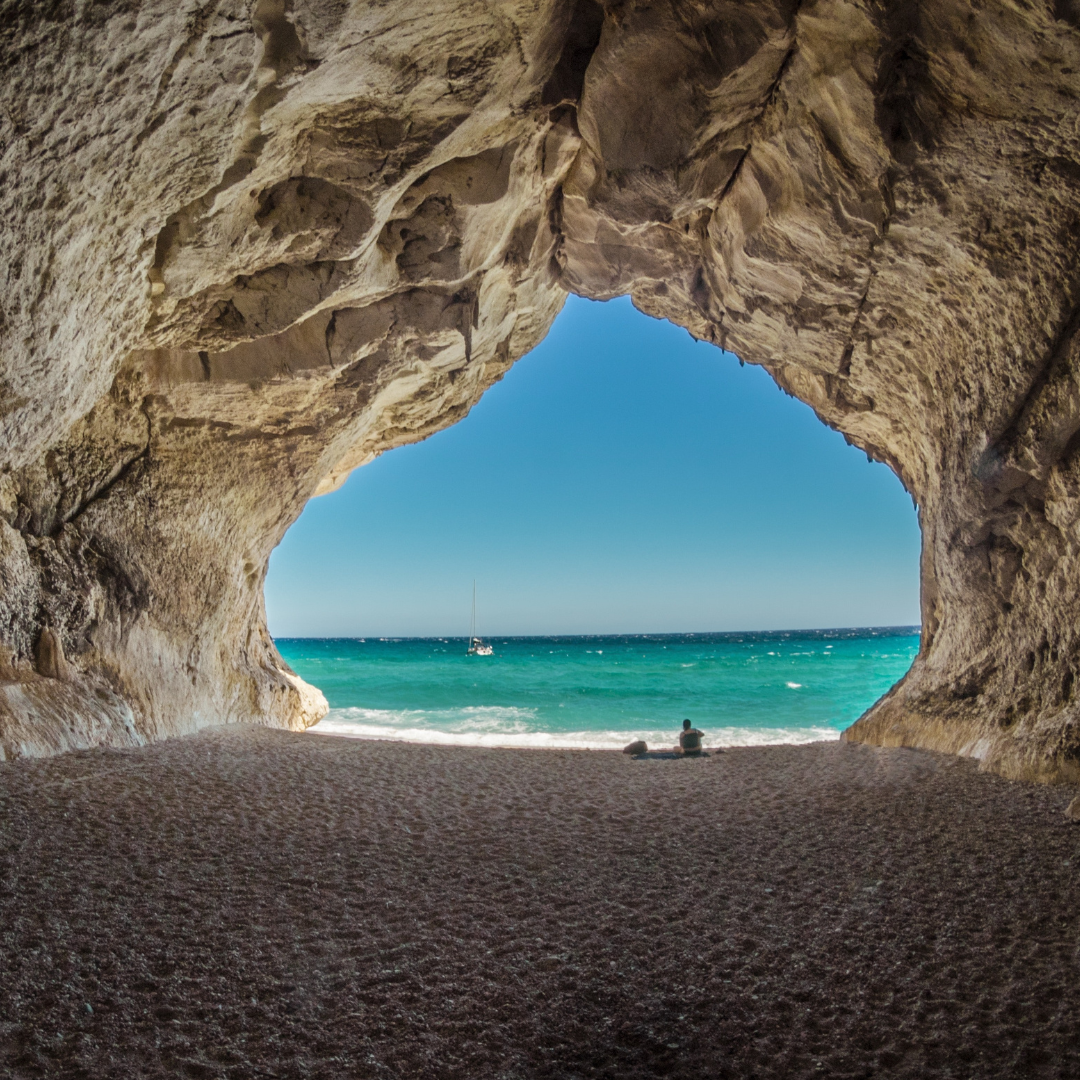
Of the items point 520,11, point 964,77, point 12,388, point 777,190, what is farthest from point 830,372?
point 12,388

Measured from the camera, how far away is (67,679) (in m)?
8.05

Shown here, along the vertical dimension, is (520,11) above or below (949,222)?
above

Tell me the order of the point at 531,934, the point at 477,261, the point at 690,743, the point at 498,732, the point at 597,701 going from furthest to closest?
1. the point at 597,701
2. the point at 498,732
3. the point at 690,743
4. the point at 477,261
5. the point at 531,934

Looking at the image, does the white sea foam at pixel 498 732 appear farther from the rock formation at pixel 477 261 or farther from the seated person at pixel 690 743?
the rock formation at pixel 477 261

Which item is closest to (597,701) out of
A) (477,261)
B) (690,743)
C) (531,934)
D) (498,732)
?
(498,732)

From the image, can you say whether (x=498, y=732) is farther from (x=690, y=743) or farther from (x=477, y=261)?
(x=477, y=261)

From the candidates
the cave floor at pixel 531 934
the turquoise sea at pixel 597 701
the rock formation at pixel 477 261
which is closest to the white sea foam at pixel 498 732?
the turquoise sea at pixel 597 701

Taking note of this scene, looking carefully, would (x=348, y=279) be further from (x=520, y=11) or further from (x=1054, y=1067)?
(x=1054, y=1067)

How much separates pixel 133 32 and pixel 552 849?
19.1ft

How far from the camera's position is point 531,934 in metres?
3.44

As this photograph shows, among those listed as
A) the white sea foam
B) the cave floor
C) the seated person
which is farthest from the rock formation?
the white sea foam

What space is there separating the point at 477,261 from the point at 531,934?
27.4 feet

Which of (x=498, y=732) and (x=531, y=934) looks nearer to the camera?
(x=531, y=934)

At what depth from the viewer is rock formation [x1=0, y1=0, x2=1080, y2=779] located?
491 cm
